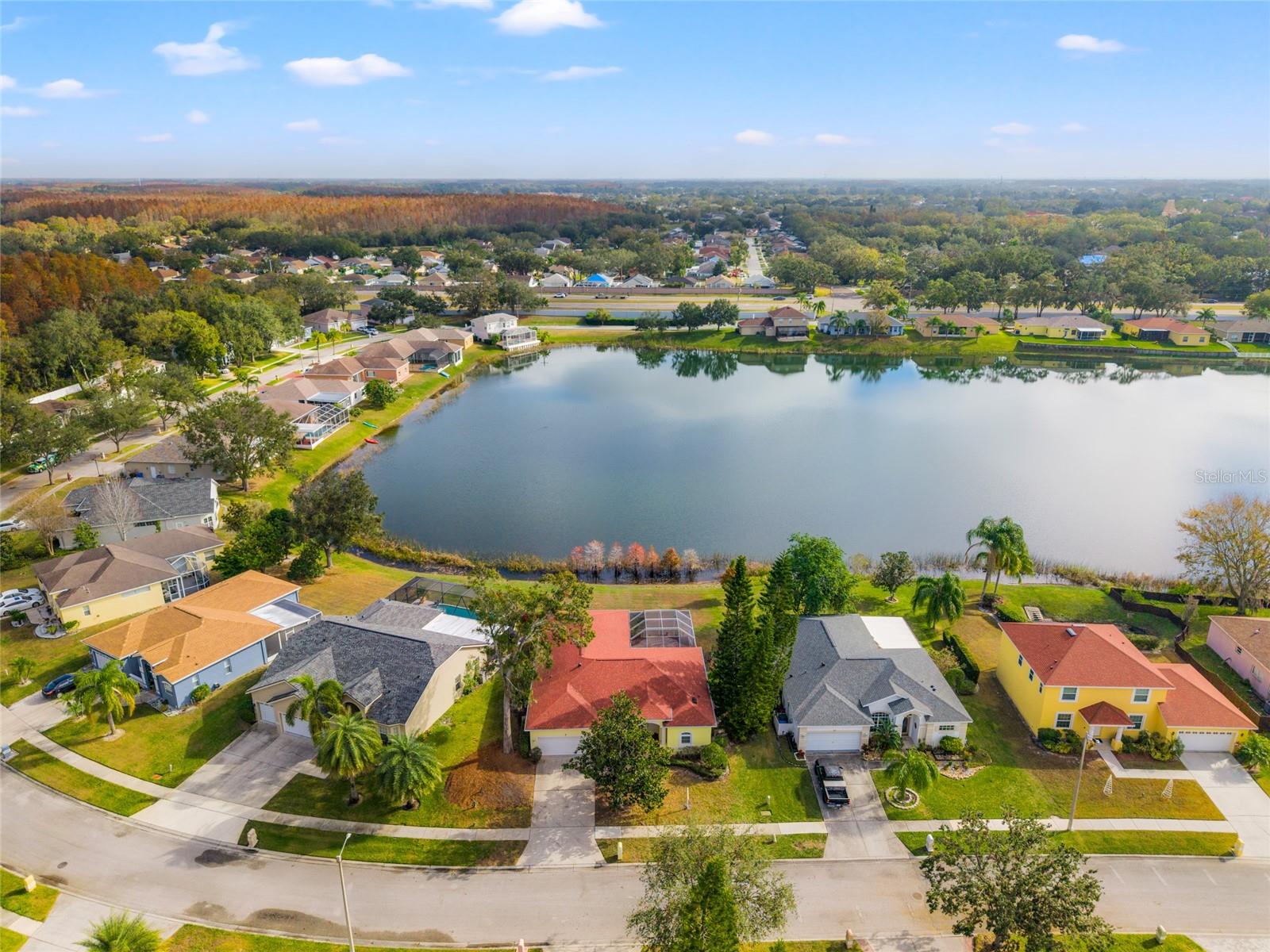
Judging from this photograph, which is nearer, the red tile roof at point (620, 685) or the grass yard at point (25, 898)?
the grass yard at point (25, 898)

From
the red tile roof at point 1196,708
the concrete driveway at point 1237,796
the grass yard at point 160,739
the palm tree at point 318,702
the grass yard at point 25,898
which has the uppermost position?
the palm tree at point 318,702

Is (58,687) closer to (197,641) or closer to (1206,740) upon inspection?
(197,641)

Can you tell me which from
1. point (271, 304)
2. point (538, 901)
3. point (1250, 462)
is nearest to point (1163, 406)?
point (1250, 462)

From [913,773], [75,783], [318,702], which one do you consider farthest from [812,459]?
[75,783]

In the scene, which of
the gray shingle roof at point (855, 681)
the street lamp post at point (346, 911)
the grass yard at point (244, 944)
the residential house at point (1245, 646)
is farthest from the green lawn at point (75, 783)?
the residential house at point (1245, 646)

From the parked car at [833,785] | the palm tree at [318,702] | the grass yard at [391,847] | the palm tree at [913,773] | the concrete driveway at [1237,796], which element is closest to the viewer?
the grass yard at [391,847]

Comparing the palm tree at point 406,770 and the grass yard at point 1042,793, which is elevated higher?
the palm tree at point 406,770

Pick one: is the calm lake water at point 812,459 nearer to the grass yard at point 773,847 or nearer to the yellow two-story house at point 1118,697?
the yellow two-story house at point 1118,697
